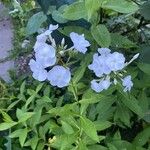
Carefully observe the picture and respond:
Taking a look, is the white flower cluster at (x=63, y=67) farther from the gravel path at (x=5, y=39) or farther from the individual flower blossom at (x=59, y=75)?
the gravel path at (x=5, y=39)

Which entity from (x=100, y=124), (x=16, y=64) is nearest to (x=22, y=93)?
(x=100, y=124)

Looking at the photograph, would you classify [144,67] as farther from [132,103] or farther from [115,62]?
[115,62]

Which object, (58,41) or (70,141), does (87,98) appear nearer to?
(70,141)

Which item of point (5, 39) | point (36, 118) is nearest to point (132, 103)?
point (36, 118)

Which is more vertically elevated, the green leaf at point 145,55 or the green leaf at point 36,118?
the green leaf at point 145,55

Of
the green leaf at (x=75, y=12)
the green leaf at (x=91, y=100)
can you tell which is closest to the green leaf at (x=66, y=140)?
the green leaf at (x=91, y=100)
